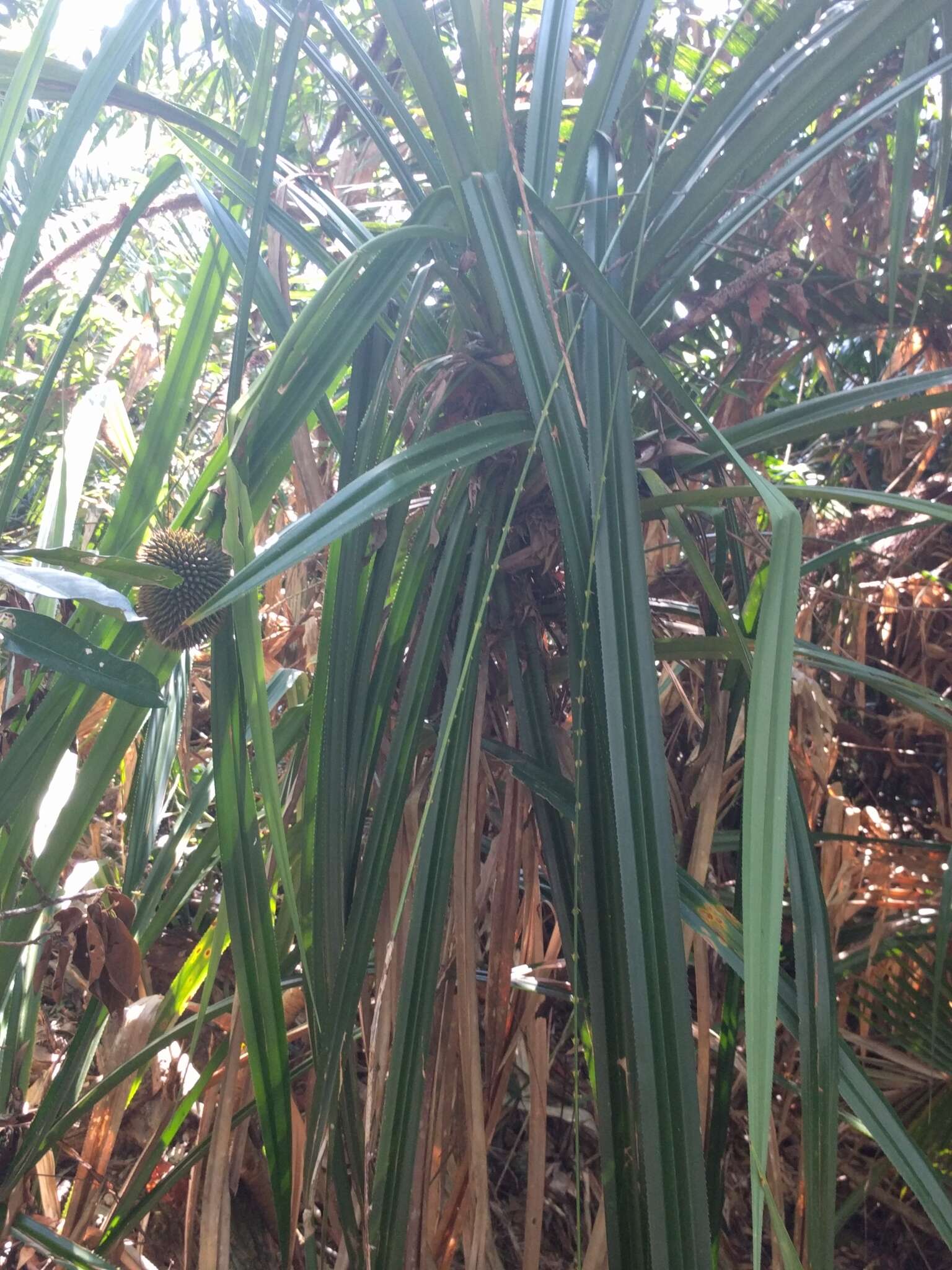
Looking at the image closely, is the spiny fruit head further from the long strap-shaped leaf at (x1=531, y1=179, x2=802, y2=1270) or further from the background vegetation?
the long strap-shaped leaf at (x1=531, y1=179, x2=802, y2=1270)

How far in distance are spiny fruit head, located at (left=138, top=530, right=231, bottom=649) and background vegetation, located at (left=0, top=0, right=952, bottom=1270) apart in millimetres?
21

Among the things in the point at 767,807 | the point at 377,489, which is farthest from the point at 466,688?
the point at 767,807

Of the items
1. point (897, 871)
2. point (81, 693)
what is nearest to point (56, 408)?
point (81, 693)

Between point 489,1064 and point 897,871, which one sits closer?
point 489,1064

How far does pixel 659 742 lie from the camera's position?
0.47 meters

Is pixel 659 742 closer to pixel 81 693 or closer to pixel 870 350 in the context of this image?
pixel 81 693

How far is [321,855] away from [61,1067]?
281 millimetres

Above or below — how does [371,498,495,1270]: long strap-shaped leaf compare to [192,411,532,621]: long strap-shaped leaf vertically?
below

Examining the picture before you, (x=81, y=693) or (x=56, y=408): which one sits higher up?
(x=56, y=408)

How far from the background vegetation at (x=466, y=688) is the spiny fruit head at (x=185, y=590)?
0.02 m

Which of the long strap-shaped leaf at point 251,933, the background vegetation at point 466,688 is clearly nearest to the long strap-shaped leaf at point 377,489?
the background vegetation at point 466,688

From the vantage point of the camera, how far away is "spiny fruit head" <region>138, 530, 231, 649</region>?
0.50m

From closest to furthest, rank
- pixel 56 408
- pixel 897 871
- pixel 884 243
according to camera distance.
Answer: pixel 897 871 < pixel 884 243 < pixel 56 408

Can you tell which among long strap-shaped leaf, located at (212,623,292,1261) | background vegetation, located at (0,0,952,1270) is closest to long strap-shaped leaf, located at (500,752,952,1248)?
background vegetation, located at (0,0,952,1270)
